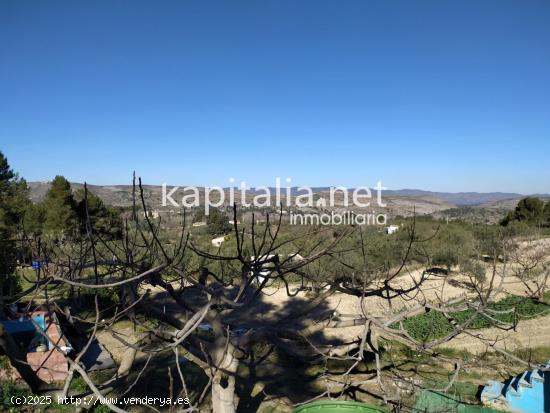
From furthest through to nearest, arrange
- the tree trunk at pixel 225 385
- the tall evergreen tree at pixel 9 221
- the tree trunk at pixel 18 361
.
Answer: the tall evergreen tree at pixel 9 221 → the tree trunk at pixel 225 385 → the tree trunk at pixel 18 361

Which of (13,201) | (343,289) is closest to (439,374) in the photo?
(343,289)

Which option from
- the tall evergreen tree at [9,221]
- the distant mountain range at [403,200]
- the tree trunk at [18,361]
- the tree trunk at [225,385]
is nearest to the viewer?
the tree trunk at [18,361]

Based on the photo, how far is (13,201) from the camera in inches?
533

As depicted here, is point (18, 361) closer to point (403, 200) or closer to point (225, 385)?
point (225, 385)

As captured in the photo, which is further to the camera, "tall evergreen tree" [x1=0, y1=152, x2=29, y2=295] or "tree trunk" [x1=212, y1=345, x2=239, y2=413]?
"tall evergreen tree" [x1=0, y1=152, x2=29, y2=295]

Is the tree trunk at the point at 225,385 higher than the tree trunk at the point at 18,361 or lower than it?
lower

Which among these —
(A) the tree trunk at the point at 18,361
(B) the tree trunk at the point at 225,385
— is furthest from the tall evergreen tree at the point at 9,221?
(B) the tree trunk at the point at 225,385

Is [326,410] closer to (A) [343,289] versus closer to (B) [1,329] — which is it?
(A) [343,289]

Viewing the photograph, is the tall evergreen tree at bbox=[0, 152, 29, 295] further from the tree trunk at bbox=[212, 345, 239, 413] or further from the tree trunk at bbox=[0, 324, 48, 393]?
the tree trunk at bbox=[212, 345, 239, 413]

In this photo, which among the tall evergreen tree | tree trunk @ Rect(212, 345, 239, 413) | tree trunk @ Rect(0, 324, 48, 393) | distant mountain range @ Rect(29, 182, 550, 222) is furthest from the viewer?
the tall evergreen tree

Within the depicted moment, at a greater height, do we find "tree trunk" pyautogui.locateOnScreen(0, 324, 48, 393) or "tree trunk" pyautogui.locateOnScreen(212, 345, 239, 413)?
"tree trunk" pyautogui.locateOnScreen(0, 324, 48, 393)

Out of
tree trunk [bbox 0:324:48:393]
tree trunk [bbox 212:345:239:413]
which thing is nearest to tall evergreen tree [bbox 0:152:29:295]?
tree trunk [bbox 0:324:48:393]

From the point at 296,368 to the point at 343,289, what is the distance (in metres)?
5.50

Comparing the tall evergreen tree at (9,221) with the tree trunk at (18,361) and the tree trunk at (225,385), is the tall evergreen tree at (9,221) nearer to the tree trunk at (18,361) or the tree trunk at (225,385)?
the tree trunk at (18,361)
